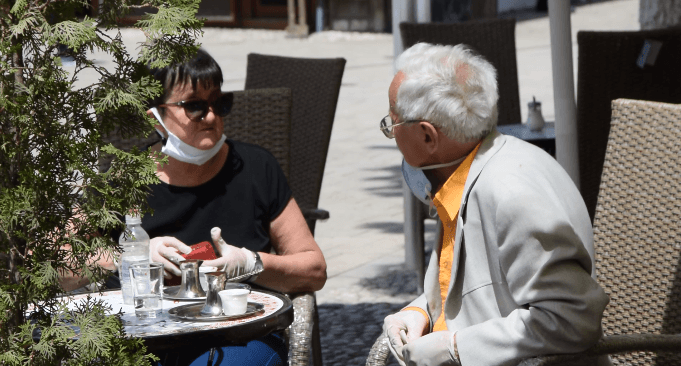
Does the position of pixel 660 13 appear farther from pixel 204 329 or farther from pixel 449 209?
pixel 204 329

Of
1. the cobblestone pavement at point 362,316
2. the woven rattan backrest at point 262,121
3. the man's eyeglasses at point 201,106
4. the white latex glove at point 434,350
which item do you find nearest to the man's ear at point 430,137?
the white latex glove at point 434,350

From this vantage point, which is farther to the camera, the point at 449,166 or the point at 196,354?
the point at 196,354

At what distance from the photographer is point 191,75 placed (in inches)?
119

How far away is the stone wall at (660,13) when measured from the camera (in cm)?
562

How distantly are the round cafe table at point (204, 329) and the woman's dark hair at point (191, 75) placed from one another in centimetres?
79

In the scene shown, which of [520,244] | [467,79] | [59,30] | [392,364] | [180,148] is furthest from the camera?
[392,364]

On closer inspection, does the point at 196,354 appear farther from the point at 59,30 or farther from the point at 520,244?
the point at 59,30

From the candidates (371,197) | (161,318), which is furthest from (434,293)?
(371,197)

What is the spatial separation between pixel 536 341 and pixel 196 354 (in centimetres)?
102

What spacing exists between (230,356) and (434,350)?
65cm

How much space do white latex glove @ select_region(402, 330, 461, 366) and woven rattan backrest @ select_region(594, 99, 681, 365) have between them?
0.70 m

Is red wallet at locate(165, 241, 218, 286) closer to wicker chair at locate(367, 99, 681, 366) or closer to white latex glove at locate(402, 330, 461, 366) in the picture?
white latex glove at locate(402, 330, 461, 366)

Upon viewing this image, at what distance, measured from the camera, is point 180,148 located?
308 centimetres

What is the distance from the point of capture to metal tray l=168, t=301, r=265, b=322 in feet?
7.85
